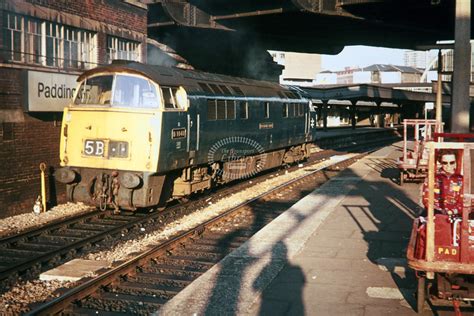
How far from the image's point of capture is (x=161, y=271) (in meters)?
7.80

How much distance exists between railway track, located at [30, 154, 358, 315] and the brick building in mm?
4327

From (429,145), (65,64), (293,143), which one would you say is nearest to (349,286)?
(429,145)

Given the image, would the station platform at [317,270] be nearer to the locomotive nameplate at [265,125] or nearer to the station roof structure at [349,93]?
the locomotive nameplate at [265,125]

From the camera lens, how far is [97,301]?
6.53 metres

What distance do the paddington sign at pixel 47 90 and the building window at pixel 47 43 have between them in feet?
1.76

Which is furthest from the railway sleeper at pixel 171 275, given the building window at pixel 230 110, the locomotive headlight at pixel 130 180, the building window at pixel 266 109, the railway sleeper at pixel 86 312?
the building window at pixel 266 109

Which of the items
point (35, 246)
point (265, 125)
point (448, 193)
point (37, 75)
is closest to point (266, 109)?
point (265, 125)

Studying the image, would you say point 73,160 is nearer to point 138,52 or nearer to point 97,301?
point 97,301

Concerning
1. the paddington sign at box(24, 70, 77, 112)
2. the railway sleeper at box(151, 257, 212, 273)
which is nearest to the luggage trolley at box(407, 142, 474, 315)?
the railway sleeper at box(151, 257, 212, 273)

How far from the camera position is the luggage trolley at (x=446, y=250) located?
5172 mm

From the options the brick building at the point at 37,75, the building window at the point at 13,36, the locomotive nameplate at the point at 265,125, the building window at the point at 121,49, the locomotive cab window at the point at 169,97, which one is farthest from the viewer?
the locomotive nameplate at the point at 265,125

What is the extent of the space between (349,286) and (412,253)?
1102 mm

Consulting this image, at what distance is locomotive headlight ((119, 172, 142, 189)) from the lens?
1028 cm

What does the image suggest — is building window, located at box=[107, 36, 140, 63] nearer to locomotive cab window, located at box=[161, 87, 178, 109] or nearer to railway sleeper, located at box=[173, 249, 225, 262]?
locomotive cab window, located at box=[161, 87, 178, 109]
